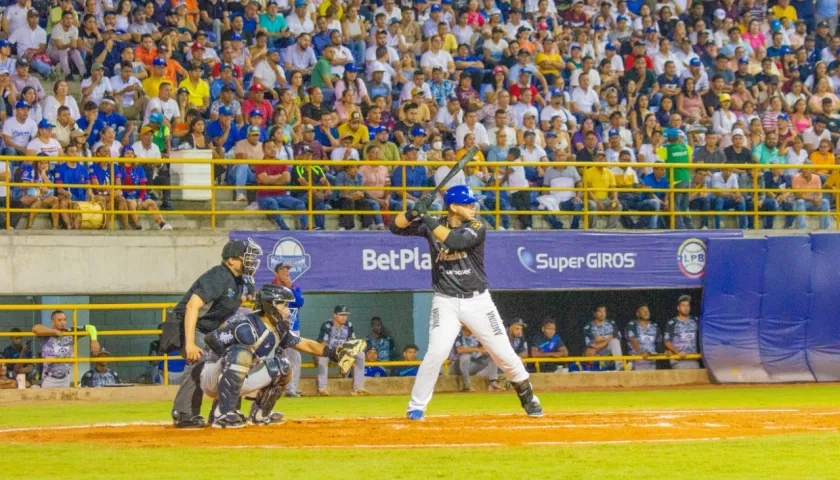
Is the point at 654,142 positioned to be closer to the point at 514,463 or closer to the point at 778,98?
the point at 778,98

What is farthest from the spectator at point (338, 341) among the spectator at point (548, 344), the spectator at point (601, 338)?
the spectator at point (601, 338)

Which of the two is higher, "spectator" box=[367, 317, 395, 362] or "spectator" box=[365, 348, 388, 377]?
"spectator" box=[367, 317, 395, 362]

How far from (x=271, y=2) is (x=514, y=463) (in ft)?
50.5

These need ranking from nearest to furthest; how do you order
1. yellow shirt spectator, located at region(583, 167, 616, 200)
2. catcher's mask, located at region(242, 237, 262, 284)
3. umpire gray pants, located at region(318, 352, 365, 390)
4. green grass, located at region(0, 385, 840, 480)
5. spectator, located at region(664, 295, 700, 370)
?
green grass, located at region(0, 385, 840, 480) < catcher's mask, located at region(242, 237, 262, 284) < umpire gray pants, located at region(318, 352, 365, 390) < spectator, located at region(664, 295, 700, 370) < yellow shirt spectator, located at region(583, 167, 616, 200)

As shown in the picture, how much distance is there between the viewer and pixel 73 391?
17.6 metres

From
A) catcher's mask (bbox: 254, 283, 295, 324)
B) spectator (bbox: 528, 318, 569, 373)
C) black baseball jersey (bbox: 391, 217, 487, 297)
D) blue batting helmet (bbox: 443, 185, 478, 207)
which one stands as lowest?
spectator (bbox: 528, 318, 569, 373)

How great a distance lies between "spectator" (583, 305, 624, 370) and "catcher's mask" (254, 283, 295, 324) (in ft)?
32.7

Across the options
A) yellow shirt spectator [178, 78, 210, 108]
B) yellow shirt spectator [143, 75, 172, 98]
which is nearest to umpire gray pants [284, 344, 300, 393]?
yellow shirt spectator [178, 78, 210, 108]

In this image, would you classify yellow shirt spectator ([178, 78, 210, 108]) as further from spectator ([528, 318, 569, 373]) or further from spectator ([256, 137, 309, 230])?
spectator ([528, 318, 569, 373])

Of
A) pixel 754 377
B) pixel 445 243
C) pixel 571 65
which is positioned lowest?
pixel 754 377

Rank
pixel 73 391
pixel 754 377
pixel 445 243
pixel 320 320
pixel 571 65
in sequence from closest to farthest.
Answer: pixel 445 243 < pixel 73 391 < pixel 754 377 < pixel 320 320 < pixel 571 65

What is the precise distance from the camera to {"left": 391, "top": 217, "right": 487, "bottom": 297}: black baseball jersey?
11.9m

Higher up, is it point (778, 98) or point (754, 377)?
point (778, 98)

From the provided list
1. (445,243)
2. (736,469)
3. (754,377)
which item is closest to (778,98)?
(754,377)
